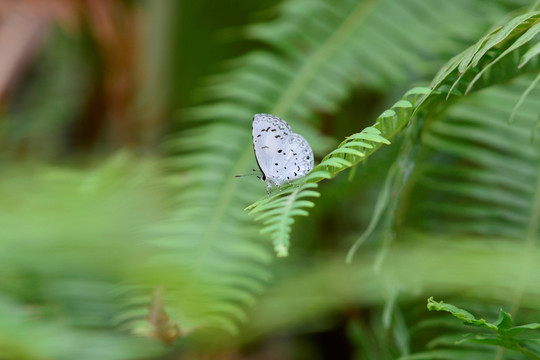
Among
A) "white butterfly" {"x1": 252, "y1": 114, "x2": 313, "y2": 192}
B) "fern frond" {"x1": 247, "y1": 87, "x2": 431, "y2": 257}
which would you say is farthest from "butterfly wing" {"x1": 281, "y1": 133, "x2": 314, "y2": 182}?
"fern frond" {"x1": 247, "y1": 87, "x2": 431, "y2": 257}

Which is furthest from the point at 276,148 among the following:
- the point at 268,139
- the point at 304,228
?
the point at 304,228

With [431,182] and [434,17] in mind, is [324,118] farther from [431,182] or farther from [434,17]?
[431,182]

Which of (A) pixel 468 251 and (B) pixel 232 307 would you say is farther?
(A) pixel 468 251

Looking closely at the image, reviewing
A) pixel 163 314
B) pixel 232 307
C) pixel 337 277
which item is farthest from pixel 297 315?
pixel 163 314

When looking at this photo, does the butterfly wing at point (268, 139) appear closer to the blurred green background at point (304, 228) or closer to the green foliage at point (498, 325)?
the blurred green background at point (304, 228)

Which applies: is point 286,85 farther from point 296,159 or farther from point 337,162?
point 337,162

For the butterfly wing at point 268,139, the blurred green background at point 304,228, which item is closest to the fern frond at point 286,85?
the blurred green background at point 304,228

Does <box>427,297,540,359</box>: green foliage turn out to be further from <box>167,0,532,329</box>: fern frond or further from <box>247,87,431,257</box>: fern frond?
<box>167,0,532,329</box>: fern frond
